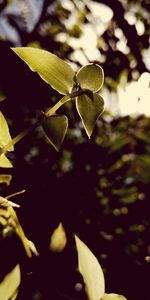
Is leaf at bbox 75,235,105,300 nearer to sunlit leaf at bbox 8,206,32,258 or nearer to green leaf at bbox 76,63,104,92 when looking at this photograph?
sunlit leaf at bbox 8,206,32,258

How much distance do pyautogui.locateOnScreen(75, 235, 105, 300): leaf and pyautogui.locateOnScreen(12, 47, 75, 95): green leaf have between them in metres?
0.22

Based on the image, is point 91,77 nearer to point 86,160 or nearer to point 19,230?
point 19,230

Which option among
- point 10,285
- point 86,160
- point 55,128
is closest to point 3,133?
point 55,128

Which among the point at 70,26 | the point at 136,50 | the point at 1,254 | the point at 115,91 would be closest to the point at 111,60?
the point at 136,50

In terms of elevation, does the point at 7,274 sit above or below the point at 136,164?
above

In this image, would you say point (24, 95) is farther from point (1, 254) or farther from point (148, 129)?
point (148, 129)

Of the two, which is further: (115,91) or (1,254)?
(115,91)

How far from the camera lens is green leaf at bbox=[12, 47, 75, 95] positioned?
0.50m

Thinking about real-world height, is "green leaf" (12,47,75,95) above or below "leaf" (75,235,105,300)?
above

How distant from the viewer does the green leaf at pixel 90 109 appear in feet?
1.70

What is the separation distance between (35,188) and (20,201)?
13 centimetres

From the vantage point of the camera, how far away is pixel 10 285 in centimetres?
58

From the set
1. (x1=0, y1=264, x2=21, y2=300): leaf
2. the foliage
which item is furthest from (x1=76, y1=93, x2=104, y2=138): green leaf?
(x1=0, y1=264, x2=21, y2=300): leaf

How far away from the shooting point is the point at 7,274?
61 centimetres
